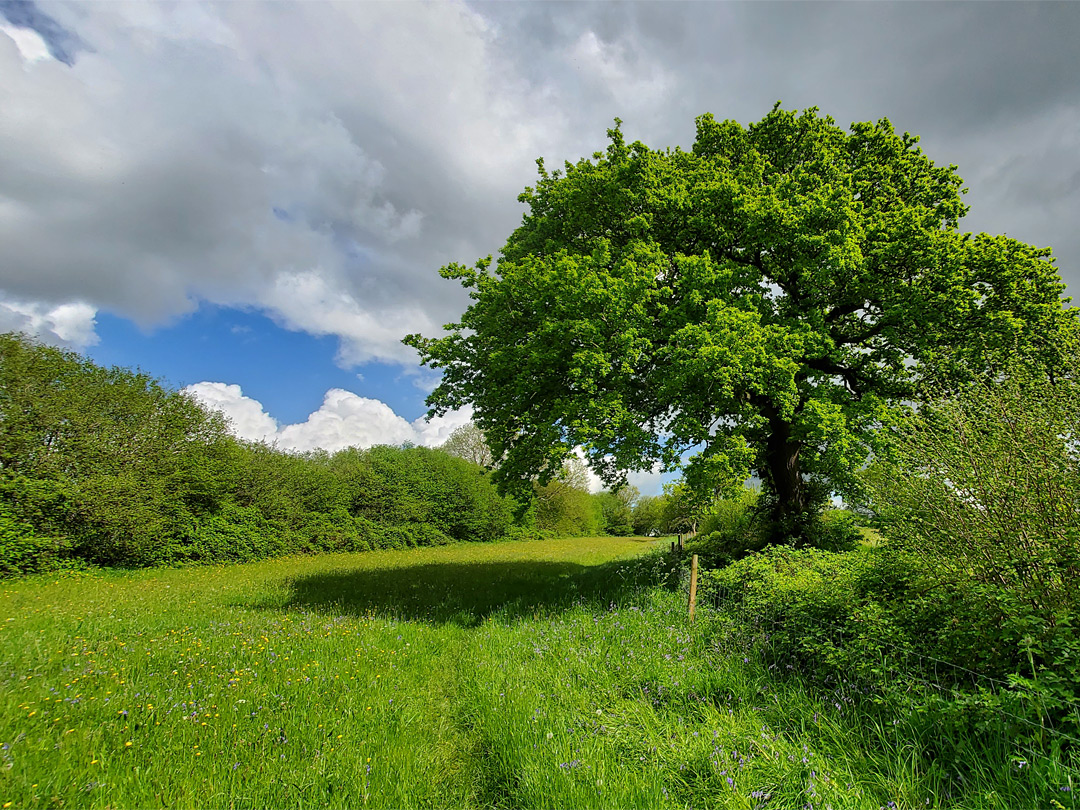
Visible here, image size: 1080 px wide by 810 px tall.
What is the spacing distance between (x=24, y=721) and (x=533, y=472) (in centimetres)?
922

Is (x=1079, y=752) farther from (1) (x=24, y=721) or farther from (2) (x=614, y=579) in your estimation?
(2) (x=614, y=579)

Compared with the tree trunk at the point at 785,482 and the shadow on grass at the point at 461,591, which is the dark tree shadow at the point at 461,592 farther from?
the tree trunk at the point at 785,482

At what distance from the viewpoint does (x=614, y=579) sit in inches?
549

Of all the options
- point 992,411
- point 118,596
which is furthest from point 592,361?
point 118,596

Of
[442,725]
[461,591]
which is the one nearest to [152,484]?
[461,591]

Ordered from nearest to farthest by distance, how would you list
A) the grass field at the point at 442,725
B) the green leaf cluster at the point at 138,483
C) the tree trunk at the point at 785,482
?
1. the grass field at the point at 442,725
2. the tree trunk at the point at 785,482
3. the green leaf cluster at the point at 138,483

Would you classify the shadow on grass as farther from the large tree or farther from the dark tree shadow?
the large tree

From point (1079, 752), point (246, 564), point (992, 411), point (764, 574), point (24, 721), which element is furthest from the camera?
point (246, 564)

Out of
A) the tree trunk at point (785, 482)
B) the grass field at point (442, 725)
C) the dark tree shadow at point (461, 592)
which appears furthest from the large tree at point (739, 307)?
the grass field at point (442, 725)

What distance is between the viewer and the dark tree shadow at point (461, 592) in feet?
34.9

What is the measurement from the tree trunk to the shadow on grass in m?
4.00

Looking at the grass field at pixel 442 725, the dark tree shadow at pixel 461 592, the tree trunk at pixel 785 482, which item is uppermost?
the tree trunk at pixel 785 482

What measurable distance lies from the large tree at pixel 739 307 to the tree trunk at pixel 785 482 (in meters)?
0.07

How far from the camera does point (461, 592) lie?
13.5 metres
